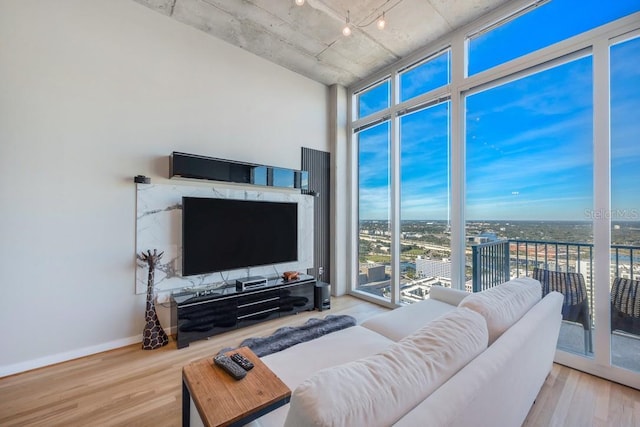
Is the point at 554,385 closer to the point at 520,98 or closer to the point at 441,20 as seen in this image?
the point at 520,98

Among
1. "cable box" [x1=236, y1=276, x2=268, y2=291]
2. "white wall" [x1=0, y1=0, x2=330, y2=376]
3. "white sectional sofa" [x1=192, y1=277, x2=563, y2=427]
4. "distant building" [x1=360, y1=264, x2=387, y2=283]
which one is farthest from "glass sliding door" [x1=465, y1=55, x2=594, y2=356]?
"white wall" [x1=0, y1=0, x2=330, y2=376]

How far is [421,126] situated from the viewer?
3562 mm

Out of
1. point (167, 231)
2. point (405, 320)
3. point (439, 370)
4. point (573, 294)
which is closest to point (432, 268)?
point (573, 294)

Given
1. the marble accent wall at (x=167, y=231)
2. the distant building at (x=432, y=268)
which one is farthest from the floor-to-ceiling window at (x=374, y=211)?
the marble accent wall at (x=167, y=231)

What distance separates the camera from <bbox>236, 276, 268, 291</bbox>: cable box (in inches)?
122

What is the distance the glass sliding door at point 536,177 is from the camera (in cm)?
232

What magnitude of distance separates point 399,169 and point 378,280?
170cm

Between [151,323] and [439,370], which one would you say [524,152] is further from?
[151,323]

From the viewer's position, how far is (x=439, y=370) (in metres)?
0.96

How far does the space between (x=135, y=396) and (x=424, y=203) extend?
11.4 feet

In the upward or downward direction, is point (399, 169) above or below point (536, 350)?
above

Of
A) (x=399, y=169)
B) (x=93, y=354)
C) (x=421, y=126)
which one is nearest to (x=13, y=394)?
(x=93, y=354)

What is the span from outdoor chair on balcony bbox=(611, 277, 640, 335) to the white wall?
4090mm

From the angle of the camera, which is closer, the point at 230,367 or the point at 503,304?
the point at 230,367
